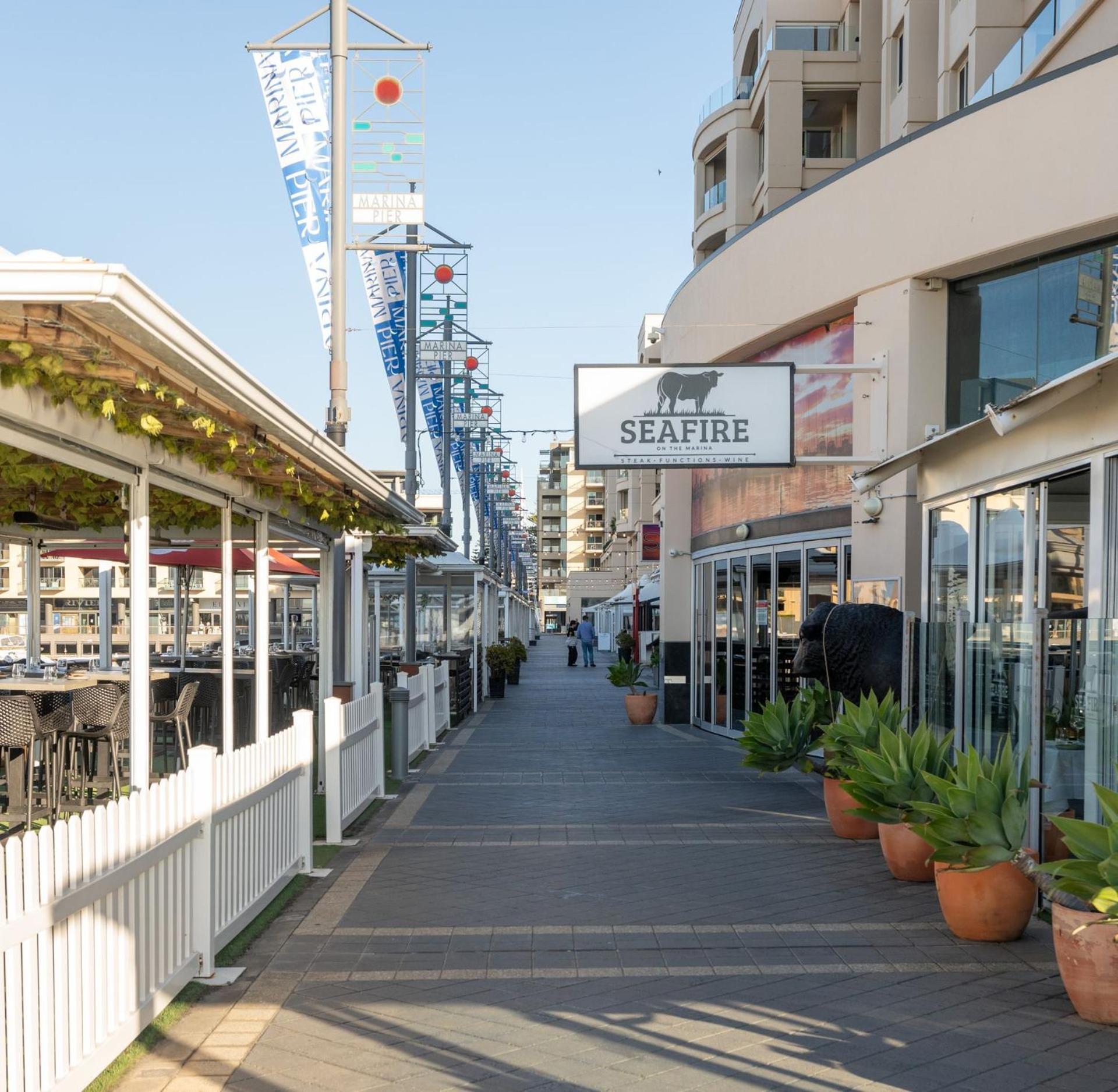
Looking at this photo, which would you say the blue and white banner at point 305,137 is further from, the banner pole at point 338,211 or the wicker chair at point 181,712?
the wicker chair at point 181,712

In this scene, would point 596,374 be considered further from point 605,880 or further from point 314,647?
point 314,647

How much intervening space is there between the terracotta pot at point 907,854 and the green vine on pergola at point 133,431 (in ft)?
14.0

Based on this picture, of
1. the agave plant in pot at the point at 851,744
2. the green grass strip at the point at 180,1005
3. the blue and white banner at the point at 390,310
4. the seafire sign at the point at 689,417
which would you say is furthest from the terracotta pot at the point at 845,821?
the blue and white banner at the point at 390,310

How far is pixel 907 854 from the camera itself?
7770 mm

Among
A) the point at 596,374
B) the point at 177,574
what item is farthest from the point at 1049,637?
the point at 177,574

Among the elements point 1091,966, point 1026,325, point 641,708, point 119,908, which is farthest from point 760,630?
point 119,908

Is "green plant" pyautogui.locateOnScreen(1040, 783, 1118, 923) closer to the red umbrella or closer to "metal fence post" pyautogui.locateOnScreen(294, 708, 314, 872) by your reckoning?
"metal fence post" pyautogui.locateOnScreen(294, 708, 314, 872)

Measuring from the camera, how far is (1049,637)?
6.69 m

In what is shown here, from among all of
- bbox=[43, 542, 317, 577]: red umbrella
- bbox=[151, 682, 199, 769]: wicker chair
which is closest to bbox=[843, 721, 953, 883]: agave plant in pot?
bbox=[151, 682, 199, 769]: wicker chair

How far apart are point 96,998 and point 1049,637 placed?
478cm

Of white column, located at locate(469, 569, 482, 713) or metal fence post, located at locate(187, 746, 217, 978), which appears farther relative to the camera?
white column, located at locate(469, 569, 482, 713)

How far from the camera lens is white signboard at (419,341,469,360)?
71.5 feet

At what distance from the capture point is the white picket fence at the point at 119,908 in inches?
153

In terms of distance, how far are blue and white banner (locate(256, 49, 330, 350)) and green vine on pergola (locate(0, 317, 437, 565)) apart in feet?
8.61
